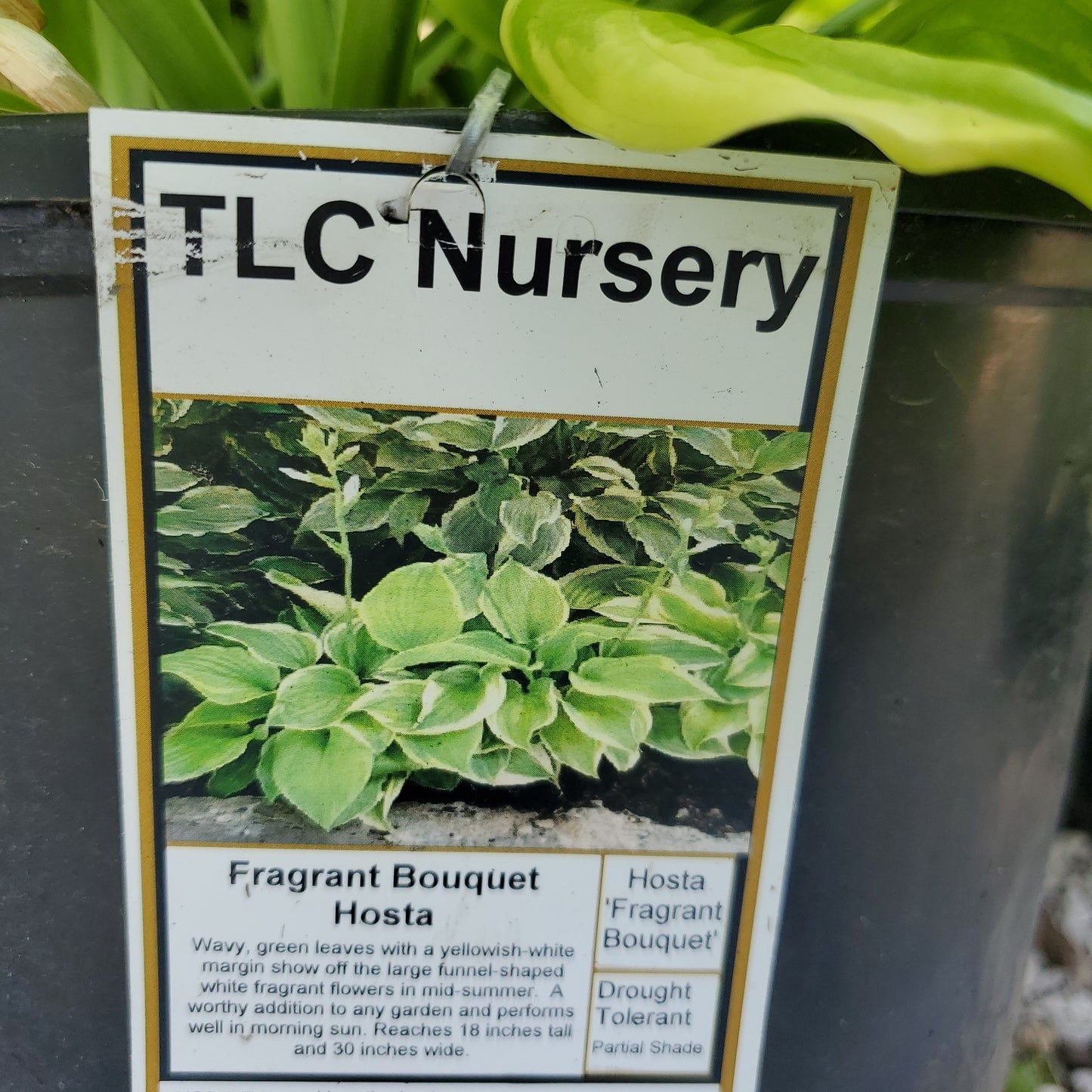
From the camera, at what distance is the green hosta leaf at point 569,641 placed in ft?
0.83

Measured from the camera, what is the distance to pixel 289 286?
0.72 feet

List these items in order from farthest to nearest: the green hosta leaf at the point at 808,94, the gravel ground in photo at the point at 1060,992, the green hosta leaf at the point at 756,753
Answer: the gravel ground in photo at the point at 1060,992
the green hosta leaf at the point at 756,753
the green hosta leaf at the point at 808,94

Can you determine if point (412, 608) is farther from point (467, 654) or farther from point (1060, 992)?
point (1060, 992)

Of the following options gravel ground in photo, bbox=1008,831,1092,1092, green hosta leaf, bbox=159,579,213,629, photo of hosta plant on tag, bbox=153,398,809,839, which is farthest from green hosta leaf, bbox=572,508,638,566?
gravel ground in photo, bbox=1008,831,1092,1092

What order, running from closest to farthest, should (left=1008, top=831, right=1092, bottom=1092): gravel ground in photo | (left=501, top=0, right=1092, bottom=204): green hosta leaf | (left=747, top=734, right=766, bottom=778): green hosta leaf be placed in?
(left=501, top=0, right=1092, bottom=204): green hosta leaf < (left=747, top=734, right=766, bottom=778): green hosta leaf < (left=1008, top=831, right=1092, bottom=1092): gravel ground in photo

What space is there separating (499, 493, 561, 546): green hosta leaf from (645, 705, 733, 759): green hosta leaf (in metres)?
0.06

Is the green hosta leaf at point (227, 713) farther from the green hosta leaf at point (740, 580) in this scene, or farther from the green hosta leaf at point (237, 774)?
the green hosta leaf at point (740, 580)

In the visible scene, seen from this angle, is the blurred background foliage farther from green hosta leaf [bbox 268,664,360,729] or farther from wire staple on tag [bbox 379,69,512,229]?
green hosta leaf [bbox 268,664,360,729]

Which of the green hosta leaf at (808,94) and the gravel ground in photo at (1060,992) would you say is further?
the gravel ground in photo at (1060,992)

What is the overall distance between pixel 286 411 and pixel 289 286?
0.03m

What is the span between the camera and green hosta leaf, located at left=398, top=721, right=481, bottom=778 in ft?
0.84

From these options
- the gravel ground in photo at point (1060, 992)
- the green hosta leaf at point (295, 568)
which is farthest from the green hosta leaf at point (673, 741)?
the gravel ground in photo at point (1060, 992)

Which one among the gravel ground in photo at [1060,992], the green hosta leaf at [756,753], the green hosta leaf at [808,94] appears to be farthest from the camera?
the gravel ground in photo at [1060,992]

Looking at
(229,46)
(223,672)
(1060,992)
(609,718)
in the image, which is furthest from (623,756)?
(1060,992)
